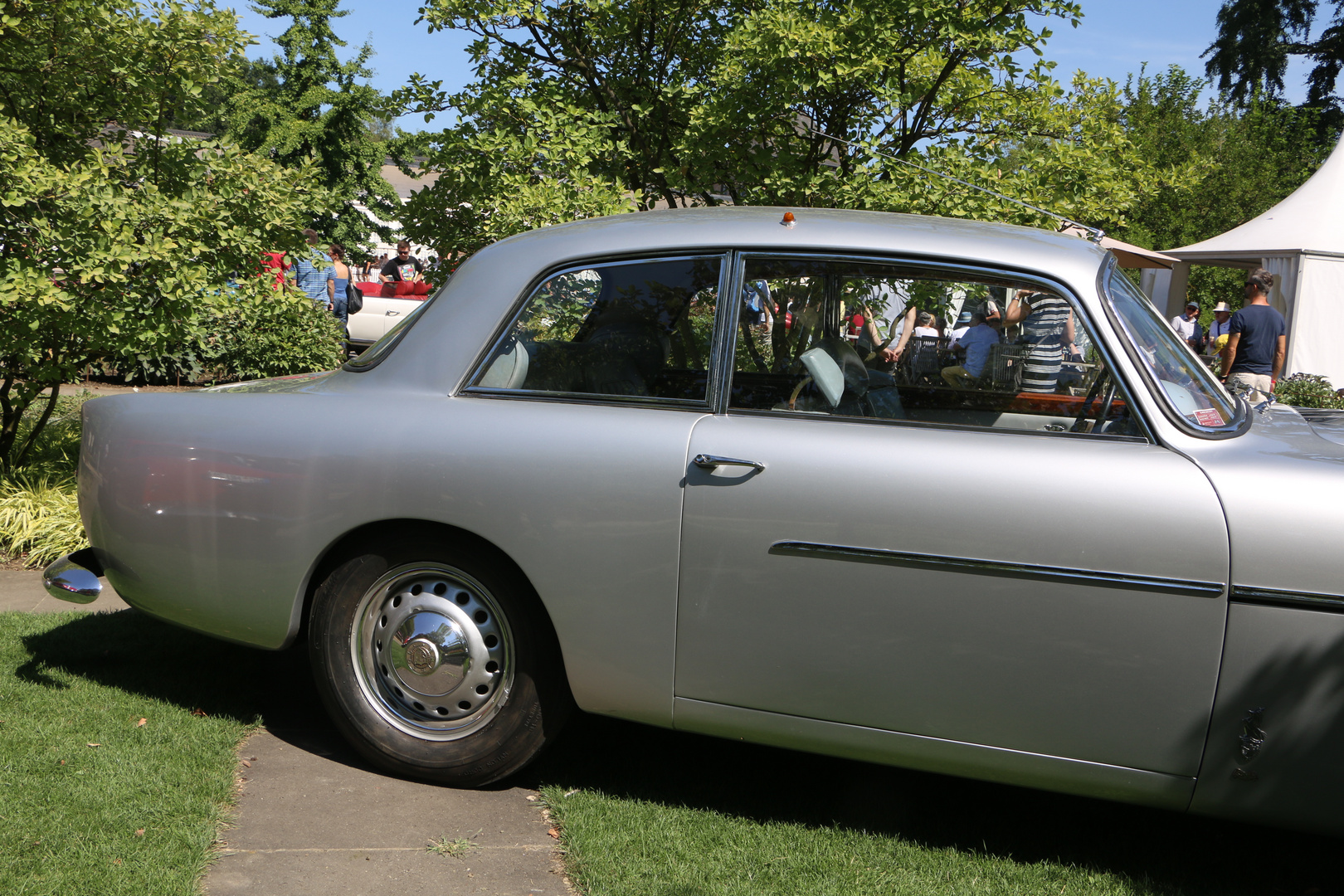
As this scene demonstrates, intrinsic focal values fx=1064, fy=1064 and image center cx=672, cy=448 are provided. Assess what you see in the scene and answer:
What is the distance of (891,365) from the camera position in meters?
3.24

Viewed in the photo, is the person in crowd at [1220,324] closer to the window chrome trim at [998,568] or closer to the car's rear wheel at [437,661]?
the window chrome trim at [998,568]

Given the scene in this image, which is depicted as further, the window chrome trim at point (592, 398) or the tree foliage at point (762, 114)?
the tree foliage at point (762, 114)

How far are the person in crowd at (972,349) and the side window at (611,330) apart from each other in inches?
28.9

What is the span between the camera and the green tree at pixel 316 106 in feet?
71.5

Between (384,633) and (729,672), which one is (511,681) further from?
(729,672)

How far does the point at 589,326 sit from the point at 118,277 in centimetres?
318

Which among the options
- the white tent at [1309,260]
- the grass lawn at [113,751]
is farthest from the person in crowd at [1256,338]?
the grass lawn at [113,751]

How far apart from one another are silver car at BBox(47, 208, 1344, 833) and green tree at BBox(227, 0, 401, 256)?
19.1 meters

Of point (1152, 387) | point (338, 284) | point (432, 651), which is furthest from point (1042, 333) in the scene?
point (338, 284)

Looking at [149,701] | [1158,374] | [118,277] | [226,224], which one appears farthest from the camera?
[226,224]

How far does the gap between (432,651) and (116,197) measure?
350 cm

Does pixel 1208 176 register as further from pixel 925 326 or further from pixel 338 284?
pixel 925 326

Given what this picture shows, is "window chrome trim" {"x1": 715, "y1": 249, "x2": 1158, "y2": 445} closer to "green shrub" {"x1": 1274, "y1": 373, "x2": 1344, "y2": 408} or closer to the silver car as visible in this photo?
the silver car

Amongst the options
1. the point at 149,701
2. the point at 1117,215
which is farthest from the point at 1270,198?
the point at 149,701
